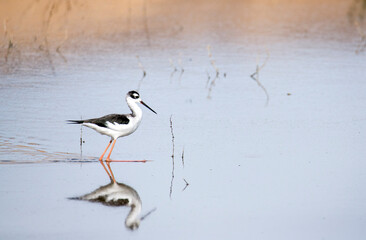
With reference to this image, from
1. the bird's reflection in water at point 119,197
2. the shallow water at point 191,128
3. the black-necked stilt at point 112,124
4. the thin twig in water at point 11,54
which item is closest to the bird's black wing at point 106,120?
the black-necked stilt at point 112,124

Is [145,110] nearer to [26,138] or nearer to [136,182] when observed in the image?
[26,138]

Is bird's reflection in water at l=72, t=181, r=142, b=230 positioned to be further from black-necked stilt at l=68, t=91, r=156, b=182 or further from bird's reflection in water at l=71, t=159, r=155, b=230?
black-necked stilt at l=68, t=91, r=156, b=182

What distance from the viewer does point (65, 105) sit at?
12.1 metres

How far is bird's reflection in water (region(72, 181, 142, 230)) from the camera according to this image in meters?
7.43

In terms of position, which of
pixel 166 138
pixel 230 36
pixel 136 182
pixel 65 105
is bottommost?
pixel 136 182

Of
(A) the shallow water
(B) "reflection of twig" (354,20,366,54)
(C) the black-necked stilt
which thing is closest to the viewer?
(A) the shallow water

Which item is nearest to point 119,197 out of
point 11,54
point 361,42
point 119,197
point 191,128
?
point 119,197

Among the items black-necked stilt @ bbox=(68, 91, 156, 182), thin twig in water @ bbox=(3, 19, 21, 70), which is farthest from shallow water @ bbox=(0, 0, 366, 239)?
black-necked stilt @ bbox=(68, 91, 156, 182)

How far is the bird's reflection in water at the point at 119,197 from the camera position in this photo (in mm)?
7430

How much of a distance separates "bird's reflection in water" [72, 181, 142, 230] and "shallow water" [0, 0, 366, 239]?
4.0 inches

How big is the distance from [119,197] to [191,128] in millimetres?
2959

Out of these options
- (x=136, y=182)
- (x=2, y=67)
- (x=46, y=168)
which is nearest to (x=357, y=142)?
(x=136, y=182)

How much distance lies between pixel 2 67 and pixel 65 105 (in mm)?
3330

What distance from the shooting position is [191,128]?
10.7 m
